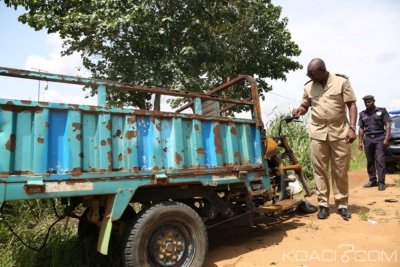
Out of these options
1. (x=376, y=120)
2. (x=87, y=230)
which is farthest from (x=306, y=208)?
(x=87, y=230)

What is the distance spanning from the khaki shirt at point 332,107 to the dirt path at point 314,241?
1199 millimetres

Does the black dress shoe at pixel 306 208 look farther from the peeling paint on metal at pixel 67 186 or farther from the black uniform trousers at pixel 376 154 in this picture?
the peeling paint on metal at pixel 67 186

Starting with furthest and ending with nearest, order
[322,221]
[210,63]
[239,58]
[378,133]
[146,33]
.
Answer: [239,58]
[210,63]
[146,33]
[378,133]
[322,221]

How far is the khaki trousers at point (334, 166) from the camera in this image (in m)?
4.78

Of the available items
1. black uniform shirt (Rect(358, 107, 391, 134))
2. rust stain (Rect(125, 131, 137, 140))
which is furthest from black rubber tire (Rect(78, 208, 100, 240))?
black uniform shirt (Rect(358, 107, 391, 134))

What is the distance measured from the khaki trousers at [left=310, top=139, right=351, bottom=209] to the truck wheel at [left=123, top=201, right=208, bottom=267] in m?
2.41

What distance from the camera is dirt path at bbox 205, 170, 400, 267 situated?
342 centimetres

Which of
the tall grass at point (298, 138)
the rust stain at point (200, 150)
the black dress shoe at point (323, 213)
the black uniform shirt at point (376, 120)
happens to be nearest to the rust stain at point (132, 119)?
the rust stain at point (200, 150)

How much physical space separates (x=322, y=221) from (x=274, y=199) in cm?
70

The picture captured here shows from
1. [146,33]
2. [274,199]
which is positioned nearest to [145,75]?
[146,33]

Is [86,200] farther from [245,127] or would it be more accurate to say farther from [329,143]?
[329,143]

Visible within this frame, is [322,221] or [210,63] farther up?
[210,63]

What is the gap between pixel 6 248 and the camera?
3.90 m

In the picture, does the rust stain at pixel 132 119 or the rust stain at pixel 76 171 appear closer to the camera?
the rust stain at pixel 76 171
